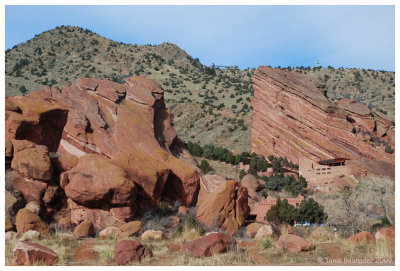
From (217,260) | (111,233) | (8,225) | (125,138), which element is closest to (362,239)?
(217,260)

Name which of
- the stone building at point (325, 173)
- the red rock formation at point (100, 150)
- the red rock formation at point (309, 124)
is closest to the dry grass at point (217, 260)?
the red rock formation at point (100, 150)

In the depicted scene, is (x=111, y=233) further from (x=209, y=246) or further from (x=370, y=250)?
(x=370, y=250)

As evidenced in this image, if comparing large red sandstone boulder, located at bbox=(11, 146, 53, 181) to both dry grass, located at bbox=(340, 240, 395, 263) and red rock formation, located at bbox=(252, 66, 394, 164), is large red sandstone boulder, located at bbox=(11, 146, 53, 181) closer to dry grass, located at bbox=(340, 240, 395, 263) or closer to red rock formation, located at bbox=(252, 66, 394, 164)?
dry grass, located at bbox=(340, 240, 395, 263)

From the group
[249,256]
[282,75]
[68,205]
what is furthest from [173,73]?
[249,256]

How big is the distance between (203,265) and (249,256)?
2.01m

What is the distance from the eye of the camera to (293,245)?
1369cm

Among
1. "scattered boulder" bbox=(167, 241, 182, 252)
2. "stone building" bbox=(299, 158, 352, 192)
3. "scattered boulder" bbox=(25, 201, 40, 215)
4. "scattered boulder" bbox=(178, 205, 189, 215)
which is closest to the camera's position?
"scattered boulder" bbox=(167, 241, 182, 252)

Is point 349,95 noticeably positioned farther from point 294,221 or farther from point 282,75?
point 294,221

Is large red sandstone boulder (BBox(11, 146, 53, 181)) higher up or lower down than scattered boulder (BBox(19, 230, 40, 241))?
higher up

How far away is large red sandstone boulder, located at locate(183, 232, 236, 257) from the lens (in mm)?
12641

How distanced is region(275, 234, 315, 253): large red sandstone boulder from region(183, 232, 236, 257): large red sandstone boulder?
5.89 feet

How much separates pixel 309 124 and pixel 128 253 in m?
43.9

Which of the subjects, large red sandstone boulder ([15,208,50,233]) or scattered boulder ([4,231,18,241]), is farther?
large red sandstone boulder ([15,208,50,233])

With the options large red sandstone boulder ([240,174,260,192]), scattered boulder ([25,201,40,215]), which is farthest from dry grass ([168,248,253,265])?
large red sandstone boulder ([240,174,260,192])
